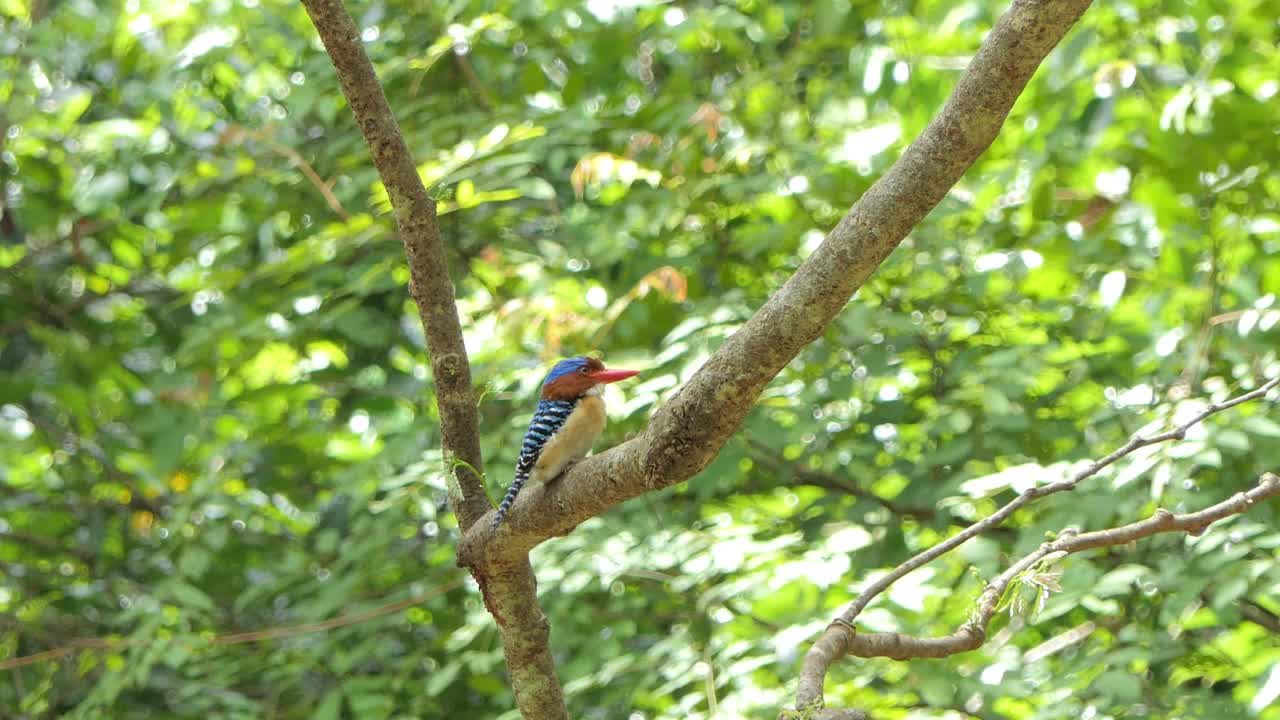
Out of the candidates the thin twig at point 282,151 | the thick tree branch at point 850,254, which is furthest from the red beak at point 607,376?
the thin twig at point 282,151

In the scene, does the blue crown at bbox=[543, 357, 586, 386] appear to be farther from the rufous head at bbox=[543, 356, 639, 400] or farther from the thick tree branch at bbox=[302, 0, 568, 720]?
the thick tree branch at bbox=[302, 0, 568, 720]

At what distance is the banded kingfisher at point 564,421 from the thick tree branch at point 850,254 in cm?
54

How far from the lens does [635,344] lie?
376 cm

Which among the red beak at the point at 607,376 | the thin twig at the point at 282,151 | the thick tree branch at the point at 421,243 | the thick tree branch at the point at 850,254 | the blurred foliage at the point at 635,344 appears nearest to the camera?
the thick tree branch at the point at 850,254

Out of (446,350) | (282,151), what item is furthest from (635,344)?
(446,350)

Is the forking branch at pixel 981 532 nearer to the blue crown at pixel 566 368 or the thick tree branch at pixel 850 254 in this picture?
the thick tree branch at pixel 850 254

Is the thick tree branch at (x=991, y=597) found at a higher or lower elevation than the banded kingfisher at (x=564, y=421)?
lower

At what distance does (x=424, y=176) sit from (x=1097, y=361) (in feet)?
6.06

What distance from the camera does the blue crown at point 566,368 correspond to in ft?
8.43

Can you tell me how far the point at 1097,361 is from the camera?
3637 millimetres

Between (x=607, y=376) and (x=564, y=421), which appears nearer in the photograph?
(x=564, y=421)

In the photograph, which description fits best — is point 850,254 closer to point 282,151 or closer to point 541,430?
point 541,430

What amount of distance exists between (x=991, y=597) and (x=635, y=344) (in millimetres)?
2101

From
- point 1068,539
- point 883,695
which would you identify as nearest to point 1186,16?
point 883,695
